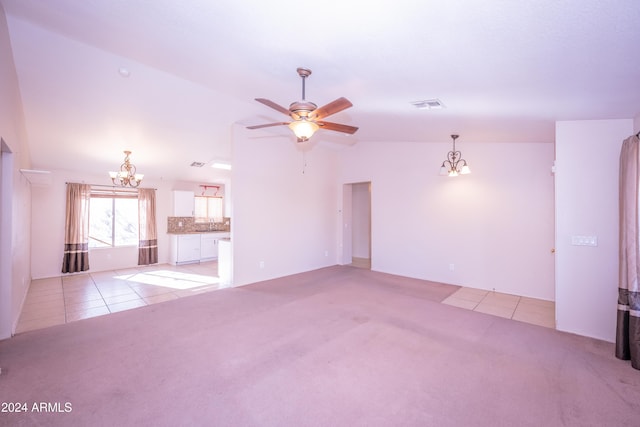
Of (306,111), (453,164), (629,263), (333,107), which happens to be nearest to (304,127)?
(306,111)

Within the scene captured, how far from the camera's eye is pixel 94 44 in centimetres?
284

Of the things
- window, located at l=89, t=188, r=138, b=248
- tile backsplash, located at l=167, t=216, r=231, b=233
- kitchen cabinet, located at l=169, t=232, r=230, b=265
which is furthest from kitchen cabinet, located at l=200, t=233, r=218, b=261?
window, located at l=89, t=188, r=138, b=248

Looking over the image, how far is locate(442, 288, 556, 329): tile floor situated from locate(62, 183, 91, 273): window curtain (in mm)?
7926

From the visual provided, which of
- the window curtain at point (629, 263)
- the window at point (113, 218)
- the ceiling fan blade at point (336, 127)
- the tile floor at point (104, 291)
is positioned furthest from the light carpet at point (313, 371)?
the window at point (113, 218)

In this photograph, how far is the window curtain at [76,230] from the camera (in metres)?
6.44

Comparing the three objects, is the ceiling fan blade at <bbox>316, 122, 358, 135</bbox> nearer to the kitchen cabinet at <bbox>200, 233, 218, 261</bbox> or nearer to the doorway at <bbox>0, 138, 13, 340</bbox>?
the doorway at <bbox>0, 138, 13, 340</bbox>

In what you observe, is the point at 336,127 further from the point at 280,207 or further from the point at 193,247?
the point at 193,247

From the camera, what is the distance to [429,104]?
332cm

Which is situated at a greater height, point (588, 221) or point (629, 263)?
point (588, 221)

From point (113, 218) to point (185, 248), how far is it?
1.94 m

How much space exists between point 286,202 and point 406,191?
2.69 meters

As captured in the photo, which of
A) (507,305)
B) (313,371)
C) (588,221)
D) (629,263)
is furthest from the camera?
(507,305)

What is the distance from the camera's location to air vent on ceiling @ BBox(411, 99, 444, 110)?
10.5 ft

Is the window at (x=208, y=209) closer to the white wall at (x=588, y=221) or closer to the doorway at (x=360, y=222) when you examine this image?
the doorway at (x=360, y=222)
